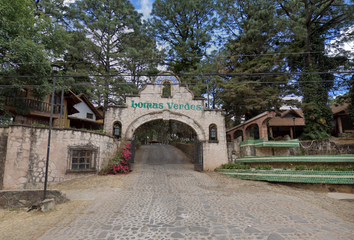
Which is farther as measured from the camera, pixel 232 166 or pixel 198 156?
pixel 198 156

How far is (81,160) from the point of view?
37.1ft

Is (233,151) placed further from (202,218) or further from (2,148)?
(2,148)

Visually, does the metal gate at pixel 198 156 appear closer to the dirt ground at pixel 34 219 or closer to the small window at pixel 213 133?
the small window at pixel 213 133

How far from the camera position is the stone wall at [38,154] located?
30.6 feet

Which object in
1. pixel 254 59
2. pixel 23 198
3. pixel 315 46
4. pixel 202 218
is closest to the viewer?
pixel 202 218

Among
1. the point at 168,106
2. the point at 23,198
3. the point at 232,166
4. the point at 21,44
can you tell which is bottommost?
the point at 23,198

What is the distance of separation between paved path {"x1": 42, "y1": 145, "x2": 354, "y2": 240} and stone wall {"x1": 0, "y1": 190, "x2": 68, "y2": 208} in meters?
1.48

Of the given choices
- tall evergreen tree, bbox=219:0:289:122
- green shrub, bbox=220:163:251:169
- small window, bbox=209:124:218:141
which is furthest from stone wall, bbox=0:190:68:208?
tall evergreen tree, bbox=219:0:289:122

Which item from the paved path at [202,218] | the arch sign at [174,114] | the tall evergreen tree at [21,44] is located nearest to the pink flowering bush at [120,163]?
the arch sign at [174,114]

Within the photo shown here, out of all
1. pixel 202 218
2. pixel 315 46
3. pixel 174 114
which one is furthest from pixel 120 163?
pixel 315 46

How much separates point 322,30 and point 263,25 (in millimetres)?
9606

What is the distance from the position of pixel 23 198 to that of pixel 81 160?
14.6 ft

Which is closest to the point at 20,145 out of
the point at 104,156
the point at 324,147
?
the point at 104,156

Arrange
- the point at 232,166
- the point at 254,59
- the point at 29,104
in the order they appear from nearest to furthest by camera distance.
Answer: the point at 232,166 → the point at 29,104 → the point at 254,59
